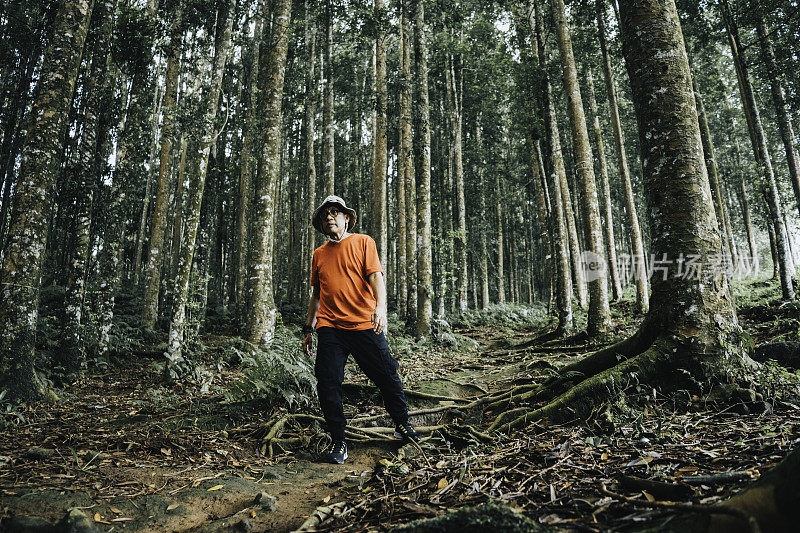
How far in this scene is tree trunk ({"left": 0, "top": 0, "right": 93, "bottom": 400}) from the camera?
4.99 m

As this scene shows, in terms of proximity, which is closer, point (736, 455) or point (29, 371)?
point (736, 455)

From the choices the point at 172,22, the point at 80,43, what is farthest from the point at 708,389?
the point at 172,22

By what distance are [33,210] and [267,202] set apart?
3.35 m

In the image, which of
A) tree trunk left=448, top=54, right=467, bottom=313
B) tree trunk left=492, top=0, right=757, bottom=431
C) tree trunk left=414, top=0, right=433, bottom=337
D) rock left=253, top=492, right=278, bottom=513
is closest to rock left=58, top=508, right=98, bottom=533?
rock left=253, top=492, right=278, bottom=513

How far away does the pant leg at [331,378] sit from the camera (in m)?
3.67

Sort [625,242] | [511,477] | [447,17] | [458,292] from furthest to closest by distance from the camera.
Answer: [625,242], [458,292], [447,17], [511,477]

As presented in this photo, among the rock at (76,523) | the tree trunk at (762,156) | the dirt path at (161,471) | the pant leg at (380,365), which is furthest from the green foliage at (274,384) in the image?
the tree trunk at (762,156)

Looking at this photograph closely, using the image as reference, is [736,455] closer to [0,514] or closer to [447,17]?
[0,514]

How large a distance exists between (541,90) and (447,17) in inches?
206

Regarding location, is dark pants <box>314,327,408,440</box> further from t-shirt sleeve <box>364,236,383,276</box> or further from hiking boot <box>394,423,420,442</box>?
t-shirt sleeve <box>364,236,383,276</box>

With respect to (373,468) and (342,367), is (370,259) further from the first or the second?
(373,468)

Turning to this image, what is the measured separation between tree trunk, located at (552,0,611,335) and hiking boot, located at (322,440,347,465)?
689 centimetres

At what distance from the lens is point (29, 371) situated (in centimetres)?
515

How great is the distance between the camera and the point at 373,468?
3512mm
